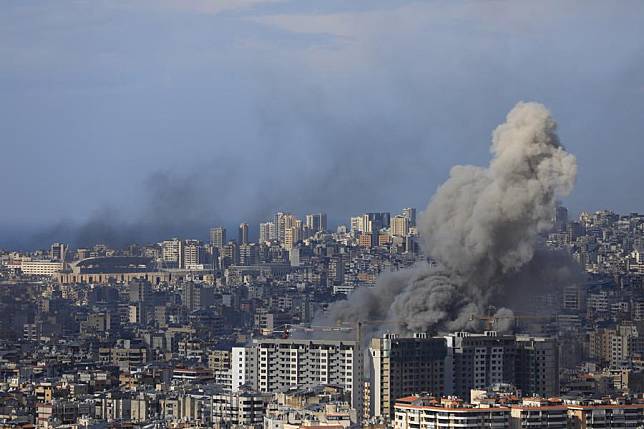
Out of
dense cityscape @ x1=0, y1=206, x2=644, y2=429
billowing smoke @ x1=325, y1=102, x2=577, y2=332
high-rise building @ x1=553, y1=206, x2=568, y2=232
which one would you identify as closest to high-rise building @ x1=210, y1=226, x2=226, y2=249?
dense cityscape @ x1=0, y1=206, x2=644, y2=429

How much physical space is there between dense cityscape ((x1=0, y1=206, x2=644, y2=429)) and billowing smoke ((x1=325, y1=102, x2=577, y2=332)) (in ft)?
2.74

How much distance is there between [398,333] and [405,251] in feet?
108

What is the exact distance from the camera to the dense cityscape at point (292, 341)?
45.1m

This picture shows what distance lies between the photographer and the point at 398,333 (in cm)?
5069

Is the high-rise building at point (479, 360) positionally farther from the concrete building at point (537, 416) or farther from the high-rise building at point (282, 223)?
the high-rise building at point (282, 223)

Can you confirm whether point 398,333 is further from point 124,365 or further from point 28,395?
point 124,365

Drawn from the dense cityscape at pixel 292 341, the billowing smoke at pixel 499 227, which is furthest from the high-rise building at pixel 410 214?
the billowing smoke at pixel 499 227

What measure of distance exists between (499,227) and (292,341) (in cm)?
557

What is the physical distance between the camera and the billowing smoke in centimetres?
5256

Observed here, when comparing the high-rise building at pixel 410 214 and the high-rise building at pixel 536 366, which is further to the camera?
the high-rise building at pixel 410 214

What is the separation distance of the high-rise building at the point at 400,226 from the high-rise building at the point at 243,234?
7.64 m

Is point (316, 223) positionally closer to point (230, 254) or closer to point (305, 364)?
point (230, 254)

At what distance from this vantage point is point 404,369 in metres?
47.4

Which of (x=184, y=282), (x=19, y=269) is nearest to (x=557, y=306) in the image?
(x=184, y=282)
